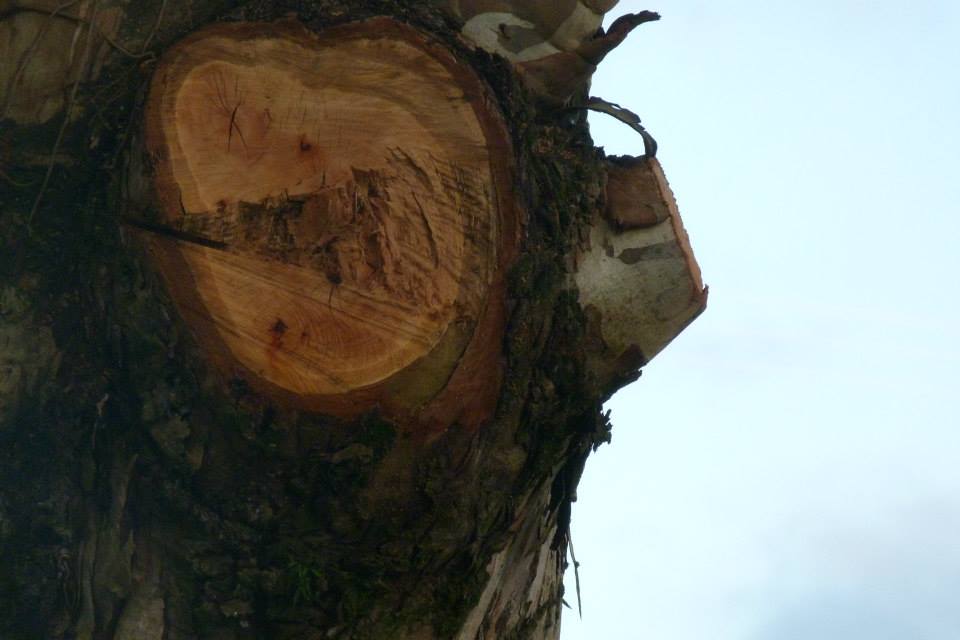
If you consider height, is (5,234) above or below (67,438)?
above

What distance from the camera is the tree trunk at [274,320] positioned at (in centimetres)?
207

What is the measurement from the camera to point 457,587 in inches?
88.8

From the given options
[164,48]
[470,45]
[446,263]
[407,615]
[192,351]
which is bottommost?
[407,615]

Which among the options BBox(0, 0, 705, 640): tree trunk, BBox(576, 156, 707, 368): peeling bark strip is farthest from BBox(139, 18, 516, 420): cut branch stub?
BBox(576, 156, 707, 368): peeling bark strip

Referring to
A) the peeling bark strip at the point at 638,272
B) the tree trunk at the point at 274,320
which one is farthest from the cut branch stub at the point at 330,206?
the peeling bark strip at the point at 638,272

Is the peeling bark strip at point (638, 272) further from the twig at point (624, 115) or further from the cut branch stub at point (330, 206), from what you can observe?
the cut branch stub at point (330, 206)

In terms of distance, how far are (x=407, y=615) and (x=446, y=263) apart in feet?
2.14

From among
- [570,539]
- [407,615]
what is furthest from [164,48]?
[570,539]

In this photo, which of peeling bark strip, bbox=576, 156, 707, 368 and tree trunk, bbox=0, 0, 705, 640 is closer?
tree trunk, bbox=0, 0, 705, 640

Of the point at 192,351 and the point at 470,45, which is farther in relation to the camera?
the point at 470,45

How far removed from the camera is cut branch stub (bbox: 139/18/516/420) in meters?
2.05

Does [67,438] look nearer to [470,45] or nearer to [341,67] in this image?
[341,67]

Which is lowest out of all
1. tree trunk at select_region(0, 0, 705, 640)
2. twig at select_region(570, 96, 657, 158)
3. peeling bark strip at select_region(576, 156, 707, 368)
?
tree trunk at select_region(0, 0, 705, 640)

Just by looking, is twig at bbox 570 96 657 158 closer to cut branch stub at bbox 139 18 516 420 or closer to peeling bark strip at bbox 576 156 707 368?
peeling bark strip at bbox 576 156 707 368
